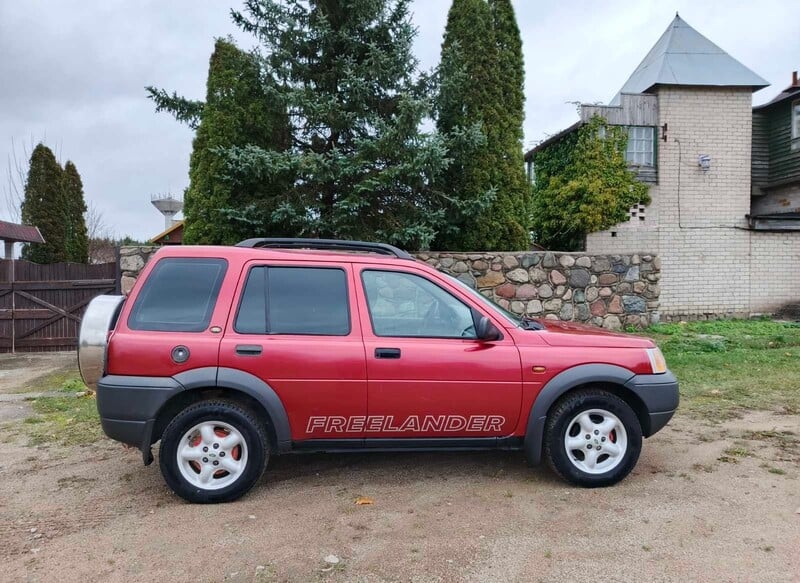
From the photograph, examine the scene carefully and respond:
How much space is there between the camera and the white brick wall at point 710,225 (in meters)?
14.8

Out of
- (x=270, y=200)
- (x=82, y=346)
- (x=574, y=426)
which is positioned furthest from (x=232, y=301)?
(x=270, y=200)

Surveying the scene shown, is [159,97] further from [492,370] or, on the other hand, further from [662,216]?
[662,216]

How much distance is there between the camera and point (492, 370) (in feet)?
13.0

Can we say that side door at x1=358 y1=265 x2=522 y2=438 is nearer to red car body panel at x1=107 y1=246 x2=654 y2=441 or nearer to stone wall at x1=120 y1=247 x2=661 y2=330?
red car body panel at x1=107 y1=246 x2=654 y2=441

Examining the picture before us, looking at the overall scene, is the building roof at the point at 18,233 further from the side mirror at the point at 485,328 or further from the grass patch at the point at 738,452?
the grass patch at the point at 738,452

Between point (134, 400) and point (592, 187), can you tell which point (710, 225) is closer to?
point (592, 187)

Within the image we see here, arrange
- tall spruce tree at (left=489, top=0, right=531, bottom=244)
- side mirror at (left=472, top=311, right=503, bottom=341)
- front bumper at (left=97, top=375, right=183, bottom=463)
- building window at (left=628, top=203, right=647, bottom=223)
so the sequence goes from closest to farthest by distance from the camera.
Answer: front bumper at (left=97, top=375, right=183, bottom=463) < side mirror at (left=472, top=311, right=503, bottom=341) < tall spruce tree at (left=489, top=0, right=531, bottom=244) < building window at (left=628, top=203, right=647, bottom=223)

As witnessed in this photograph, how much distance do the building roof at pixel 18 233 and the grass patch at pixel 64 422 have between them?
1162 centimetres

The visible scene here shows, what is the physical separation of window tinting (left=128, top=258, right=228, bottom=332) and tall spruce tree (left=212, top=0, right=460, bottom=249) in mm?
5104

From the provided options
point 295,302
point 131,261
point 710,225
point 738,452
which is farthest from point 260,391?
point 710,225

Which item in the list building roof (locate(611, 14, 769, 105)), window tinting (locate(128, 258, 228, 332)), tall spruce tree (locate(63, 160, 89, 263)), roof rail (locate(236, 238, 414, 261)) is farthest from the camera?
tall spruce tree (locate(63, 160, 89, 263))

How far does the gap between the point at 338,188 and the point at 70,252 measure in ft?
49.9

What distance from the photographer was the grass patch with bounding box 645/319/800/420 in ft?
21.3

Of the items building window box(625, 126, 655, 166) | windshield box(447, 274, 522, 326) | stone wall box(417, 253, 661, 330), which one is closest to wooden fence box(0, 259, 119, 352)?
stone wall box(417, 253, 661, 330)
